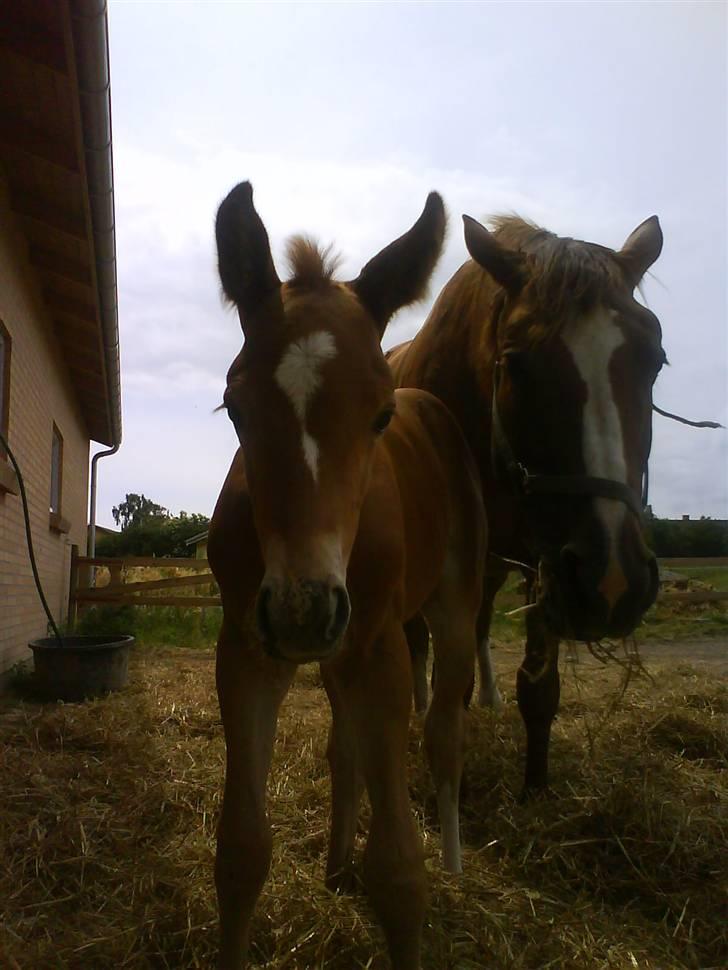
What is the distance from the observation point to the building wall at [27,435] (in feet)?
18.7

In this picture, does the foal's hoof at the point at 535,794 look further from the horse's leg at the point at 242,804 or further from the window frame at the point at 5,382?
the window frame at the point at 5,382

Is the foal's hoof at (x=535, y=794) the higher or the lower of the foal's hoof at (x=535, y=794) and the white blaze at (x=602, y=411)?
the lower

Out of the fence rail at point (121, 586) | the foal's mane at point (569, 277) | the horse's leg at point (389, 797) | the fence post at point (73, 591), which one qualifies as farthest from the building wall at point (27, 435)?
the horse's leg at point (389, 797)

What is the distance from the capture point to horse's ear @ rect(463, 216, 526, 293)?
2953mm

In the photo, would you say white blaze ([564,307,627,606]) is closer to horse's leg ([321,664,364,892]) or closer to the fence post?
horse's leg ([321,664,364,892])

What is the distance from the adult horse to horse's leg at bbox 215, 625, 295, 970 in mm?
1038

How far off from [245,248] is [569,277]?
1258 mm

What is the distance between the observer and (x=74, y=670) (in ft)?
18.4

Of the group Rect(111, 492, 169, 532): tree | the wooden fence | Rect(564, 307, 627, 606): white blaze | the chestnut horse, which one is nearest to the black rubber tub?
the chestnut horse

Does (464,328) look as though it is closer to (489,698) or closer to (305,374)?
(305,374)

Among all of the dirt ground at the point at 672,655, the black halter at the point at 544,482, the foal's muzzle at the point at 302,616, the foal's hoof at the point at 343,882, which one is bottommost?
the dirt ground at the point at 672,655

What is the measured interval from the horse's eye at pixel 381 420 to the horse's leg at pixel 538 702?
1952mm

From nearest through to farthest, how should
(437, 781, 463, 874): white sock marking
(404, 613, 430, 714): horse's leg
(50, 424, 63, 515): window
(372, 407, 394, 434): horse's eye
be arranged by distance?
(372, 407, 394, 434): horse's eye
(437, 781, 463, 874): white sock marking
(404, 613, 430, 714): horse's leg
(50, 424, 63, 515): window

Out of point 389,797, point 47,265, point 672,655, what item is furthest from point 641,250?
point 672,655
